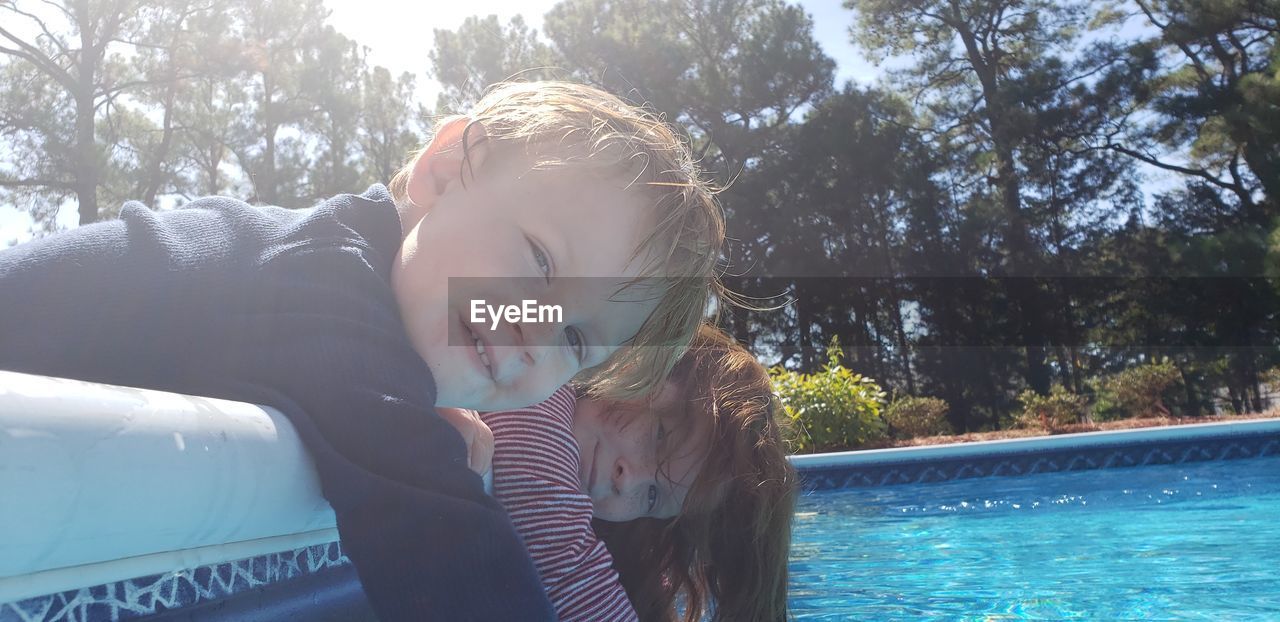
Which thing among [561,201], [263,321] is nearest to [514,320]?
[561,201]

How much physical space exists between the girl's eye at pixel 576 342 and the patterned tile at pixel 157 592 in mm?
394

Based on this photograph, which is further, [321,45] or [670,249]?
[321,45]

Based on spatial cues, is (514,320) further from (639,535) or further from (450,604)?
(639,535)

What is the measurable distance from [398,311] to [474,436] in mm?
194

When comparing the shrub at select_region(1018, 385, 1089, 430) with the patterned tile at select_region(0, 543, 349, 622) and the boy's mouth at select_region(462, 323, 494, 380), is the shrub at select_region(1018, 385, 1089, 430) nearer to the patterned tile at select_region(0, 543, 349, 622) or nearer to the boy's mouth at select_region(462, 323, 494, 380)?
the boy's mouth at select_region(462, 323, 494, 380)

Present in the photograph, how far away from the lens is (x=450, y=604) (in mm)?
731

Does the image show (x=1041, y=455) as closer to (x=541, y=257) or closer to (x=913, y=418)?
(x=913, y=418)

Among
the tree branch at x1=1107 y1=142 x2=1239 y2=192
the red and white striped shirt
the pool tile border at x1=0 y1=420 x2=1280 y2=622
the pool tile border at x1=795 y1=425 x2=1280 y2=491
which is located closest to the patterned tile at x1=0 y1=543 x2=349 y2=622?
the red and white striped shirt

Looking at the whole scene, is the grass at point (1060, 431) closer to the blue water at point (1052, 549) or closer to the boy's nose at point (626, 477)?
the blue water at point (1052, 549)

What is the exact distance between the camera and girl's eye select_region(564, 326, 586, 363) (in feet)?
3.57

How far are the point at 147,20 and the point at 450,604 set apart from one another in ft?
46.3

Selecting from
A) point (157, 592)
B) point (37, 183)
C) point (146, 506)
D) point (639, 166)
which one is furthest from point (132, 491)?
point (37, 183)

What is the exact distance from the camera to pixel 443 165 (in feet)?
3.76

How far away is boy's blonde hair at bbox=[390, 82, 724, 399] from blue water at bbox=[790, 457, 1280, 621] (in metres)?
Result: 1.56
